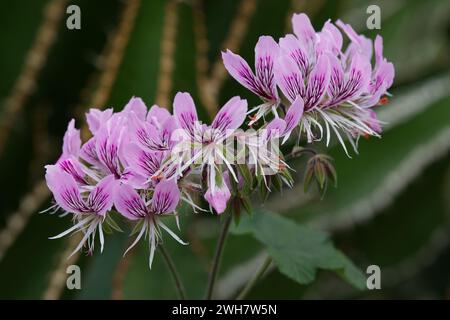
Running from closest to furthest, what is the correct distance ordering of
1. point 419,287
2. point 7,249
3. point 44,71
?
point 7,249
point 44,71
point 419,287

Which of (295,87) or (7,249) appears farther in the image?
(7,249)

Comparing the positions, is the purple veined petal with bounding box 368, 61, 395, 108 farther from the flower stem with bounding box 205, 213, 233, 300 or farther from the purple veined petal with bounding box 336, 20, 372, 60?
the flower stem with bounding box 205, 213, 233, 300

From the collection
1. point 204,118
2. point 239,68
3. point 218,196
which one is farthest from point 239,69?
point 204,118

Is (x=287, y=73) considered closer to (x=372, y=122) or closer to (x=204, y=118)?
(x=372, y=122)

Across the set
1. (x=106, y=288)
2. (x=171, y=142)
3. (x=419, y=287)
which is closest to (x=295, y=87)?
(x=171, y=142)

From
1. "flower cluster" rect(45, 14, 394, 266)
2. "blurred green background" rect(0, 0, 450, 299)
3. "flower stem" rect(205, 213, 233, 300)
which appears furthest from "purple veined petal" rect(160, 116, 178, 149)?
"blurred green background" rect(0, 0, 450, 299)

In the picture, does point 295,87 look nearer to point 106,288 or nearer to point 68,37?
point 106,288

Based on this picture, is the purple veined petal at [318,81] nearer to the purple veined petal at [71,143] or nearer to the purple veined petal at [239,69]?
the purple veined petal at [239,69]
